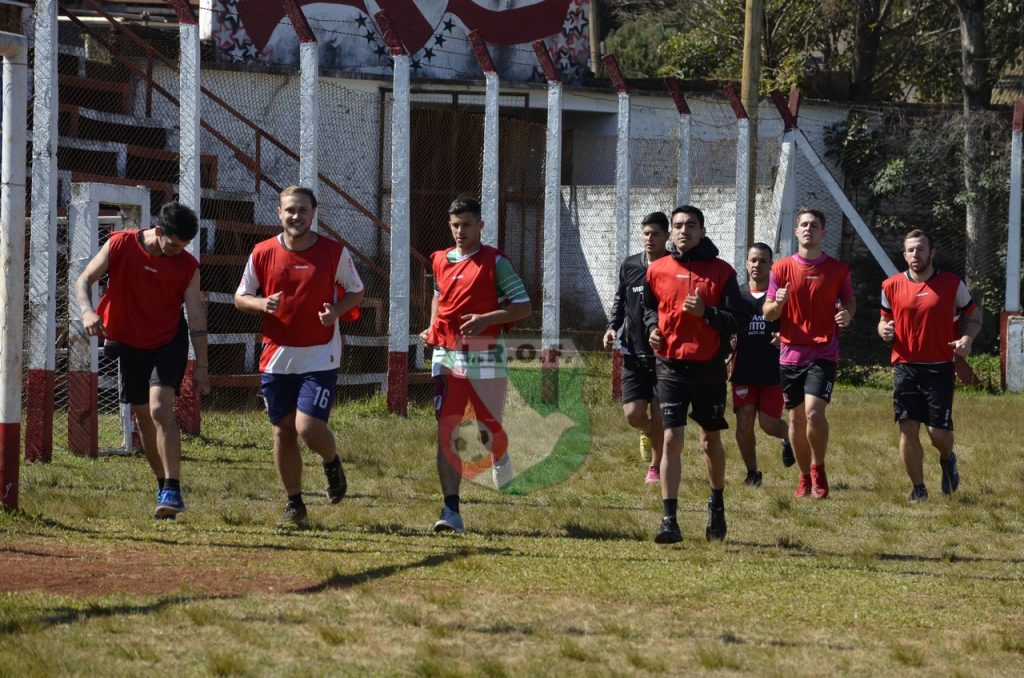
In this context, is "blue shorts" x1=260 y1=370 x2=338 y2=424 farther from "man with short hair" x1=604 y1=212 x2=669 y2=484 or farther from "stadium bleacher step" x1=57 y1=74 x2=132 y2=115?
"stadium bleacher step" x1=57 y1=74 x2=132 y2=115

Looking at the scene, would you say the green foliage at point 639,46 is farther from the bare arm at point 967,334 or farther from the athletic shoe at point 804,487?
the athletic shoe at point 804,487

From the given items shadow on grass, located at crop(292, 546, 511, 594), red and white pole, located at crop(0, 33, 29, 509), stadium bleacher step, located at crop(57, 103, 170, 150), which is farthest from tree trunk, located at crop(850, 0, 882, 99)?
shadow on grass, located at crop(292, 546, 511, 594)

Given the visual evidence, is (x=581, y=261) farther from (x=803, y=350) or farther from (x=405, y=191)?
(x=803, y=350)

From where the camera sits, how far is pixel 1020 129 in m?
20.1

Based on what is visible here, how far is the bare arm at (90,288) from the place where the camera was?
27.8 ft

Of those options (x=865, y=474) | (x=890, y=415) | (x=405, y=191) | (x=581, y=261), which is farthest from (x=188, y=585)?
(x=581, y=261)

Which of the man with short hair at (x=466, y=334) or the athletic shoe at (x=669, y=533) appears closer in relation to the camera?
the athletic shoe at (x=669, y=533)

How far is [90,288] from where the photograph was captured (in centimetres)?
878

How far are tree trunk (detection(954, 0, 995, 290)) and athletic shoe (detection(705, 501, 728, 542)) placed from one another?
17758 millimetres

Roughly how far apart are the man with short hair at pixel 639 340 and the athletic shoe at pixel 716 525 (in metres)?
1.62

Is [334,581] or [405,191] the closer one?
[334,581]

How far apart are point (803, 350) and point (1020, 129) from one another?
35.9ft

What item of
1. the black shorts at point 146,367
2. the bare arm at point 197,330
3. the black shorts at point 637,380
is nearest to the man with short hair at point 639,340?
the black shorts at point 637,380

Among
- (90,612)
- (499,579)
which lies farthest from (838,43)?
(90,612)
